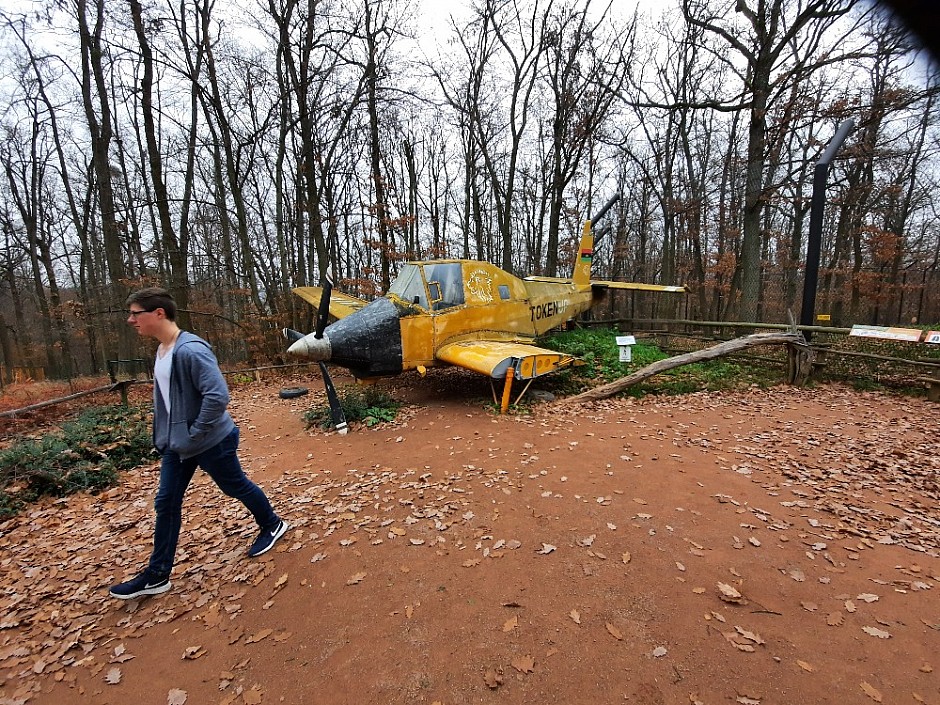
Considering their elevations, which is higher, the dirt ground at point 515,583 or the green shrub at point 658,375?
the green shrub at point 658,375

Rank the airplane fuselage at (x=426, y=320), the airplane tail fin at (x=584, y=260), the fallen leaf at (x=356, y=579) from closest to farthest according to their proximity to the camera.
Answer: the fallen leaf at (x=356, y=579) → the airplane fuselage at (x=426, y=320) → the airplane tail fin at (x=584, y=260)

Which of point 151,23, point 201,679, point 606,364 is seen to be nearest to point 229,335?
point 151,23

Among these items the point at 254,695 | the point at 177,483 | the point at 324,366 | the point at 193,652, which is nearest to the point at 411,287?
the point at 324,366

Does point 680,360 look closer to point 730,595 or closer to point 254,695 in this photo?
point 730,595

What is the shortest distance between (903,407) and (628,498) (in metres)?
6.49

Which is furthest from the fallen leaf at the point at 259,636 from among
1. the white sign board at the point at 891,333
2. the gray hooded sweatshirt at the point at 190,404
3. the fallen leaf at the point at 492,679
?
the white sign board at the point at 891,333

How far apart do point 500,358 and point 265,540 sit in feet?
14.1

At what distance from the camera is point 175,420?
2783mm

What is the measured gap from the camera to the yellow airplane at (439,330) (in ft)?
21.6

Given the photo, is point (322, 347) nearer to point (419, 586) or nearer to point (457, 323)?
point (457, 323)

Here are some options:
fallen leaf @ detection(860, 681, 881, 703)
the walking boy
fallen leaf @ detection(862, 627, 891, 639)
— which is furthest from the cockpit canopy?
fallen leaf @ detection(860, 681, 881, 703)

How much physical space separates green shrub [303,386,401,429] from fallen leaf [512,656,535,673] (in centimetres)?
489

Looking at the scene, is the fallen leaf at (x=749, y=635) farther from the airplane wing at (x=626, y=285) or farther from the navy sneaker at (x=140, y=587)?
the airplane wing at (x=626, y=285)

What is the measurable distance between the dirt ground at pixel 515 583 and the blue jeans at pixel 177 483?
0.39m
